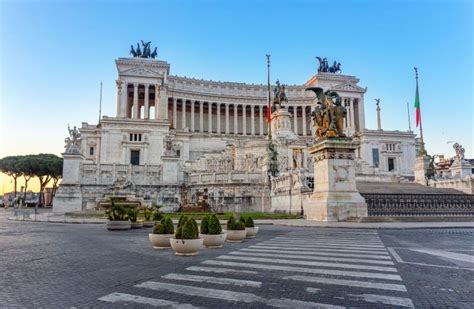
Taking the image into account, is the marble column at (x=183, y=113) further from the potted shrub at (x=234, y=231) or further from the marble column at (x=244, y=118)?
the potted shrub at (x=234, y=231)

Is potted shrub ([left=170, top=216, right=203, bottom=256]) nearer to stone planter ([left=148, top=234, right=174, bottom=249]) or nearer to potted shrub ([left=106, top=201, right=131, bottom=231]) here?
stone planter ([left=148, top=234, right=174, bottom=249])

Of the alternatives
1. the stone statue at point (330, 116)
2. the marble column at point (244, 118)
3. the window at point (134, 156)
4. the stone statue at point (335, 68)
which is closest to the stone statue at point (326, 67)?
the stone statue at point (335, 68)

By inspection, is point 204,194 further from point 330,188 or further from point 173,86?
point 173,86

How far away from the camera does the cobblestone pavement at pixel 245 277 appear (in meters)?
5.51

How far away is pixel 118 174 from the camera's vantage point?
4591cm

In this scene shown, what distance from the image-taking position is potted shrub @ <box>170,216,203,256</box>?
10.2 meters

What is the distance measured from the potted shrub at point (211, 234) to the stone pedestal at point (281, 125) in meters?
51.0

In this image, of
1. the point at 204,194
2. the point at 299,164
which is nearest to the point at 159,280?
the point at 204,194

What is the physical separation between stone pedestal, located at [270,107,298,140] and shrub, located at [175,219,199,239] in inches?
2073

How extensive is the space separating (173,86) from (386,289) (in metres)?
98.6

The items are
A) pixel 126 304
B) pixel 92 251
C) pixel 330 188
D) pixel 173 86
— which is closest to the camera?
pixel 126 304

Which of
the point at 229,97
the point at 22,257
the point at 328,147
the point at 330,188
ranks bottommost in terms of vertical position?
the point at 22,257

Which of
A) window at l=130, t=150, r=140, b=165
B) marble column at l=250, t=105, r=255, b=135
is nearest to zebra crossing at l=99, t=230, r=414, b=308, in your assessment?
window at l=130, t=150, r=140, b=165

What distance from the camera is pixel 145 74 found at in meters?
89.2
